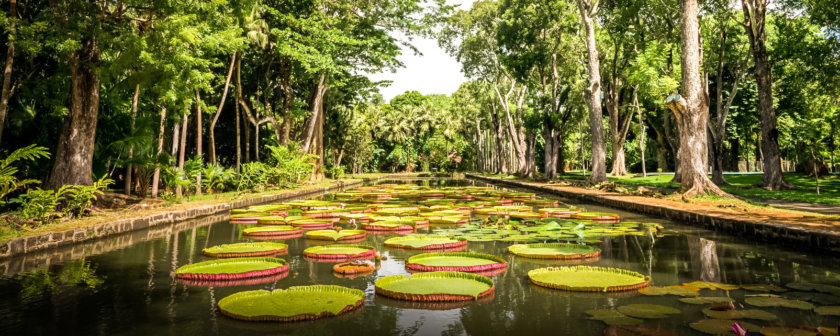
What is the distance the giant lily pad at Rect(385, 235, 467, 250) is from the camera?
5.88m

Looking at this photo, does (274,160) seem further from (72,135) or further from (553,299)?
(553,299)

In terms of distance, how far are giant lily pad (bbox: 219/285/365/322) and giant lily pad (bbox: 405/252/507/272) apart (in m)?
1.17

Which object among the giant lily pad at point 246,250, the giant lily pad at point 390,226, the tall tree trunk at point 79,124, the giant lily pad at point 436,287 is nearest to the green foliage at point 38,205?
the tall tree trunk at point 79,124

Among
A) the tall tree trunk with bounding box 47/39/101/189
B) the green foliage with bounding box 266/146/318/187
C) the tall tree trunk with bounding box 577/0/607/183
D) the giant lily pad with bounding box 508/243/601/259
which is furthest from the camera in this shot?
the tall tree trunk with bounding box 577/0/607/183

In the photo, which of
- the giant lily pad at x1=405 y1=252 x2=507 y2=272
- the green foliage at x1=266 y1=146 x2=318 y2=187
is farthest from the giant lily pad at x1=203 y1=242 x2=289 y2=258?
the green foliage at x1=266 y1=146 x2=318 y2=187

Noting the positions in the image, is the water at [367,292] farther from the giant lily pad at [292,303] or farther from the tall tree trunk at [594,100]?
the tall tree trunk at [594,100]

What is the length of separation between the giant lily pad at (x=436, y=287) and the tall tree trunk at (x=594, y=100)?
1522cm

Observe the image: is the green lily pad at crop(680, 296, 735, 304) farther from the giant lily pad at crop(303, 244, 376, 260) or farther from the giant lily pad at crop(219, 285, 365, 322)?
the giant lily pad at crop(303, 244, 376, 260)

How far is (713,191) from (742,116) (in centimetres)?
2624

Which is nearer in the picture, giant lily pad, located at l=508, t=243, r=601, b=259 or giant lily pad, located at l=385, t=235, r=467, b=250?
giant lily pad, located at l=508, t=243, r=601, b=259

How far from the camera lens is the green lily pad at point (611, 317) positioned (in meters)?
3.00

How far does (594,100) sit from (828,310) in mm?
16280

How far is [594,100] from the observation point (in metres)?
18.4

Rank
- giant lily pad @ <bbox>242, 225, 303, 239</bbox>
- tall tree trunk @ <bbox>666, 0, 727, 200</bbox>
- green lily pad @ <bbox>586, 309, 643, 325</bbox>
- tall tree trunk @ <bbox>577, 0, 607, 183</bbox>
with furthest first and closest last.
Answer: tall tree trunk @ <bbox>577, 0, 607, 183</bbox>, tall tree trunk @ <bbox>666, 0, 727, 200</bbox>, giant lily pad @ <bbox>242, 225, 303, 239</bbox>, green lily pad @ <bbox>586, 309, 643, 325</bbox>
